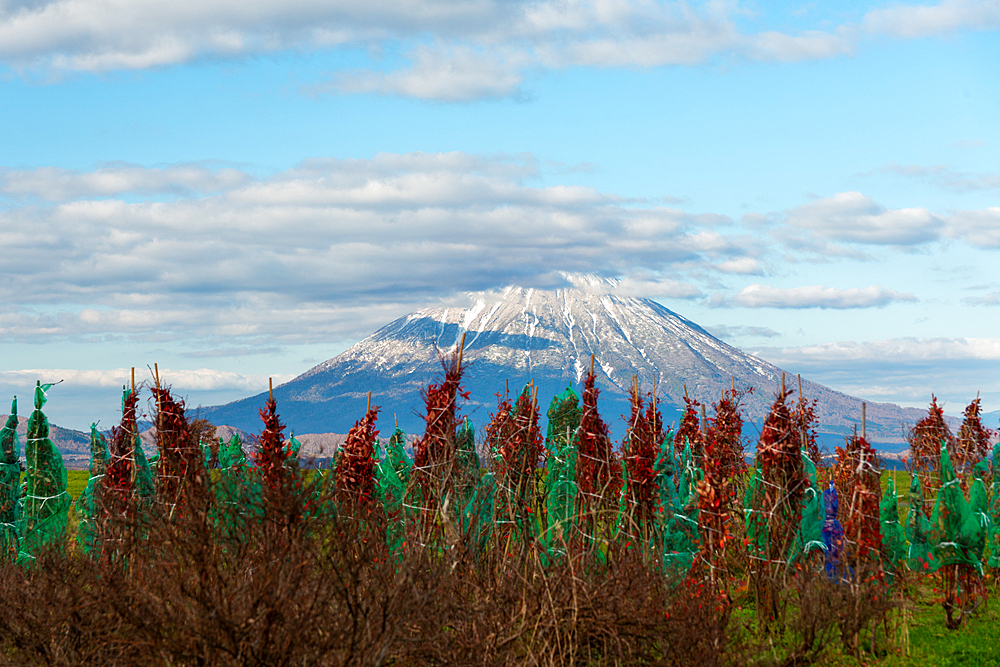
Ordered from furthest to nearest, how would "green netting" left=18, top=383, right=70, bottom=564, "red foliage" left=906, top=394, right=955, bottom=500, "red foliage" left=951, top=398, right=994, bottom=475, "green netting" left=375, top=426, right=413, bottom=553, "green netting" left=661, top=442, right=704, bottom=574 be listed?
1. "red foliage" left=951, top=398, right=994, bottom=475
2. "red foliage" left=906, top=394, right=955, bottom=500
3. "green netting" left=375, top=426, right=413, bottom=553
4. "green netting" left=18, top=383, right=70, bottom=564
5. "green netting" left=661, top=442, right=704, bottom=574

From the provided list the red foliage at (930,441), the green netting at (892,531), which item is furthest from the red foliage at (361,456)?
the red foliage at (930,441)

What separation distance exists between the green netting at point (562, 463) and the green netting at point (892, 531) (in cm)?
402

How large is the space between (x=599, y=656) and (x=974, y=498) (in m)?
6.33

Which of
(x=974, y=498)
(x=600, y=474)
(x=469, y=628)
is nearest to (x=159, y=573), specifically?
(x=469, y=628)

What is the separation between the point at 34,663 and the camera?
621cm

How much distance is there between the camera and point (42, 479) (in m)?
14.0

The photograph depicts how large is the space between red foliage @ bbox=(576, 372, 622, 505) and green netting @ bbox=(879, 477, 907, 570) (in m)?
3.45

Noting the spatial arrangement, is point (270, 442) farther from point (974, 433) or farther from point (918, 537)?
point (974, 433)

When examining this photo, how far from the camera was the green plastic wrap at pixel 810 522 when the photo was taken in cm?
1023

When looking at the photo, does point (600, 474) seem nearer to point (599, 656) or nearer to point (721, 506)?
point (721, 506)

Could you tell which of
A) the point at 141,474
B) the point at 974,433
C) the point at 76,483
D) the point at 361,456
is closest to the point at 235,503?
the point at 361,456

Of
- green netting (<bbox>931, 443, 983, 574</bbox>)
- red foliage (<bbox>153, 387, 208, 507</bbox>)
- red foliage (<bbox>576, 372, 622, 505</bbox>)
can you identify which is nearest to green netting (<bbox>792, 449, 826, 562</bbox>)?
green netting (<bbox>931, 443, 983, 574</bbox>)

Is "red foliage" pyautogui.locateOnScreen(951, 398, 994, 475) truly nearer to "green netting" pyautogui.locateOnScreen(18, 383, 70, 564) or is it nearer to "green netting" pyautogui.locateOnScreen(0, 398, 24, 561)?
"green netting" pyautogui.locateOnScreen(18, 383, 70, 564)

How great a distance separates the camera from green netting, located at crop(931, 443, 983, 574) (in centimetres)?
1052
